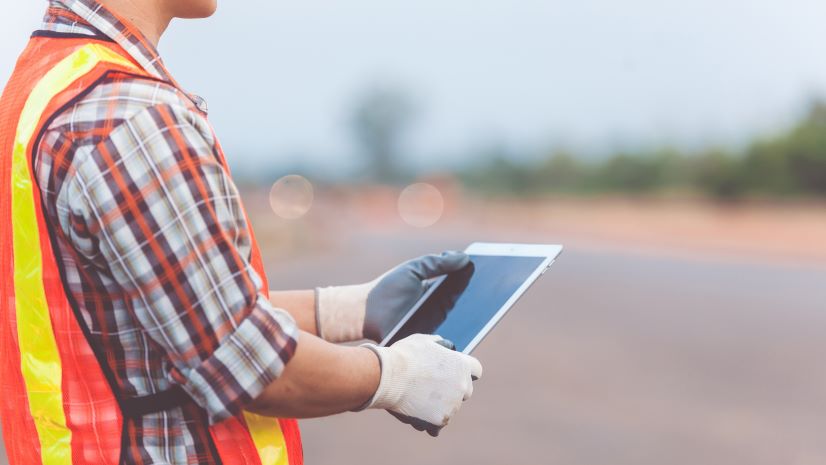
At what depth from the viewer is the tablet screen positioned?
78.6 inches

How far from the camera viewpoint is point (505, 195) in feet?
171

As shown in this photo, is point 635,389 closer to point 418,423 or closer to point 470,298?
point 470,298

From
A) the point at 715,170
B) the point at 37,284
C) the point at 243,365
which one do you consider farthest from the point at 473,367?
the point at 715,170

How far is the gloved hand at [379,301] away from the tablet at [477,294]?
30mm

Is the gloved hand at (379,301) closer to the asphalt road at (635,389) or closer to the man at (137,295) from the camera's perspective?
the man at (137,295)

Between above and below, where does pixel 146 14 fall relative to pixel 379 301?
above

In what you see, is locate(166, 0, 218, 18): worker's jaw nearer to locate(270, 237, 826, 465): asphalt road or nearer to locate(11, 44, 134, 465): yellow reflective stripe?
locate(11, 44, 134, 465): yellow reflective stripe

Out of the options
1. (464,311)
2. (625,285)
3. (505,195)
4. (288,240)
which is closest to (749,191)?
(288,240)

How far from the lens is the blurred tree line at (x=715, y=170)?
92.4ft

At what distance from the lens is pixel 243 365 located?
1466mm

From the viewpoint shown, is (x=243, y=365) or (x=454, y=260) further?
(x=454, y=260)

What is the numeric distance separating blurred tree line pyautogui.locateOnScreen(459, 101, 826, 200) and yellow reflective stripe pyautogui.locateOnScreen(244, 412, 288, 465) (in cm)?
2815

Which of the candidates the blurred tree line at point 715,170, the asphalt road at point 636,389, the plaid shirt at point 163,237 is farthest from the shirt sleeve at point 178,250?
the blurred tree line at point 715,170

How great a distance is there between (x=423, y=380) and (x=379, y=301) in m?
0.50
